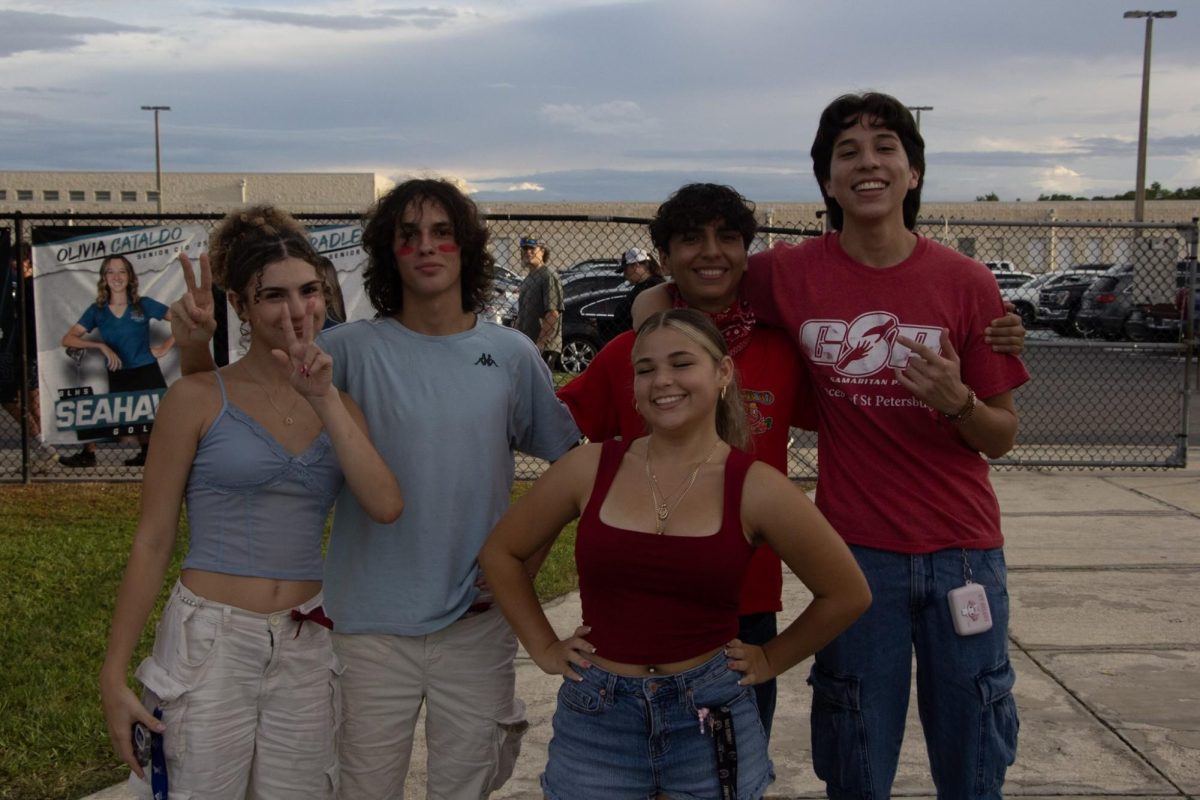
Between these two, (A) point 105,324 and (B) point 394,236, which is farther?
(A) point 105,324

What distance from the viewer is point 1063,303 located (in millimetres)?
25500

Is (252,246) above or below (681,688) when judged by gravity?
above

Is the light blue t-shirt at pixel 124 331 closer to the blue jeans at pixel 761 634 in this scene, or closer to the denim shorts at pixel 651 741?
the blue jeans at pixel 761 634

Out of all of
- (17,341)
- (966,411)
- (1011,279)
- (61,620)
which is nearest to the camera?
(966,411)

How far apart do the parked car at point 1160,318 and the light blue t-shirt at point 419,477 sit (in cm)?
1651

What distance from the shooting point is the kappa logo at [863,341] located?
2752mm

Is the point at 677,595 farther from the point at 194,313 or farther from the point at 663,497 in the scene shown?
the point at 194,313

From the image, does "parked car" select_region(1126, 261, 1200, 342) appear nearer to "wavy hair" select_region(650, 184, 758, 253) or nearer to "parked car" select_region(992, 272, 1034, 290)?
"parked car" select_region(992, 272, 1034, 290)

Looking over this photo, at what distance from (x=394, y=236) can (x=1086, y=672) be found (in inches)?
141

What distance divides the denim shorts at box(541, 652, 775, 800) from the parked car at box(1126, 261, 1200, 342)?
16679 mm

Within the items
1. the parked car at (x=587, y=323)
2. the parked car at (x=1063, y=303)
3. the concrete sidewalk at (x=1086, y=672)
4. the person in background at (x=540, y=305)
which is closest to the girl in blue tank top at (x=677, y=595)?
the concrete sidewalk at (x=1086, y=672)

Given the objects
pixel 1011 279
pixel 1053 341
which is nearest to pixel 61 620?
pixel 1053 341

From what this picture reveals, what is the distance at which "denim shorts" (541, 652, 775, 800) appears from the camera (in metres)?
2.44

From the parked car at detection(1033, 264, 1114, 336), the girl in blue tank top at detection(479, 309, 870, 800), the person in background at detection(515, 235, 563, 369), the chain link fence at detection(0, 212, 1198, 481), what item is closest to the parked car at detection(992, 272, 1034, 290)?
the chain link fence at detection(0, 212, 1198, 481)
